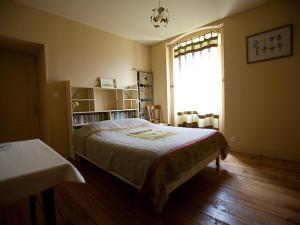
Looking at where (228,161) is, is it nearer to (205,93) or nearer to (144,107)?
(205,93)

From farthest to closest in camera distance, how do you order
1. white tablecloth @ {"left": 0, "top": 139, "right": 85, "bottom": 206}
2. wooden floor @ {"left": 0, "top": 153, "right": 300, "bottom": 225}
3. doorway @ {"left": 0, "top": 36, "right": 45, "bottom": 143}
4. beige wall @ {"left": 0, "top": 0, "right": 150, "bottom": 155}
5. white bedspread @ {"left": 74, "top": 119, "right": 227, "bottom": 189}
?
doorway @ {"left": 0, "top": 36, "right": 45, "bottom": 143}
beige wall @ {"left": 0, "top": 0, "right": 150, "bottom": 155}
white bedspread @ {"left": 74, "top": 119, "right": 227, "bottom": 189}
wooden floor @ {"left": 0, "top": 153, "right": 300, "bottom": 225}
white tablecloth @ {"left": 0, "top": 139, "right": 85, "bottom": 206}

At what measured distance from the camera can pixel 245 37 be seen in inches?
124

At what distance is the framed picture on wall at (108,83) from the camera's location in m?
3.70

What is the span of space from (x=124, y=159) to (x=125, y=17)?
2.83 metres

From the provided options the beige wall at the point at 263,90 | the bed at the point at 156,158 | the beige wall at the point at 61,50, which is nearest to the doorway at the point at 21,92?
the beige wall at the point at 61,50

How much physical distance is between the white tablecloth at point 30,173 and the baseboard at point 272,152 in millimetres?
3308

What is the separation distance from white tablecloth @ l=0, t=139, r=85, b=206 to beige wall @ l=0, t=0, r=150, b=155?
81.7 inches

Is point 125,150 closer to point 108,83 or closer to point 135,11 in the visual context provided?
point 108,83

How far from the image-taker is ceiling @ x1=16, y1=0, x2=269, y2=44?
2775 millimetres

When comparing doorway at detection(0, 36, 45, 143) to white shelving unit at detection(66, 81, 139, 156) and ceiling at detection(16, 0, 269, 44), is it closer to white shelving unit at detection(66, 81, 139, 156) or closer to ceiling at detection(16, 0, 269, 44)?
white shelving unit at detection(66, 81, 139, 156)

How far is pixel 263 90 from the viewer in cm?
301

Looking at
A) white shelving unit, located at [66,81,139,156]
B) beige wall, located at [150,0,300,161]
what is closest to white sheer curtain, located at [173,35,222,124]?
beige wall, located at [150,0,300,161]

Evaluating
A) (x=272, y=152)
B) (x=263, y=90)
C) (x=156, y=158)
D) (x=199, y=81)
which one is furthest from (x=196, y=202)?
(x=199, y=81)

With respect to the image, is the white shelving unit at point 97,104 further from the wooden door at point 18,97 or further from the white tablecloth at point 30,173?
the white tablecloth at point 30,173
